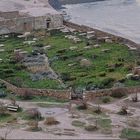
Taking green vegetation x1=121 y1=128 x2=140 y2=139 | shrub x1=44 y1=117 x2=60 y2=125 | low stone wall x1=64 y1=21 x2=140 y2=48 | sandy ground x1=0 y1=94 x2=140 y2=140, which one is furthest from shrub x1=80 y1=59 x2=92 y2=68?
green vegetation x1=121 y1=128 x2=140 y2=139

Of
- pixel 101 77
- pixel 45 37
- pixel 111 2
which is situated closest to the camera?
pixel 101 77

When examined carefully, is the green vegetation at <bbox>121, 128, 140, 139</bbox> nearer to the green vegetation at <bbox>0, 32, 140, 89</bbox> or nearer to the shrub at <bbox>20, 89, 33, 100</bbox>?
the shrub at <bbox>20, 89, 33, 100</bbox>

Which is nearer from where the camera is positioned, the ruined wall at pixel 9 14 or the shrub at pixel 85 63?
the shrub at pixel 85 63

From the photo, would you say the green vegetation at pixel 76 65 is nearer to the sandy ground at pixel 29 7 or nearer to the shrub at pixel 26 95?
the shrub at pixel 26 95

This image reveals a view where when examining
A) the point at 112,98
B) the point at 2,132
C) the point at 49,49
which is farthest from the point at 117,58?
the point at 2,132

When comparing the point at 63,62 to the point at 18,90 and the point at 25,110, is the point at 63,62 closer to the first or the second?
the point at 18,90

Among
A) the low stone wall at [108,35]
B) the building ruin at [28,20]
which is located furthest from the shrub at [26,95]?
the building ruin at [28,20]
